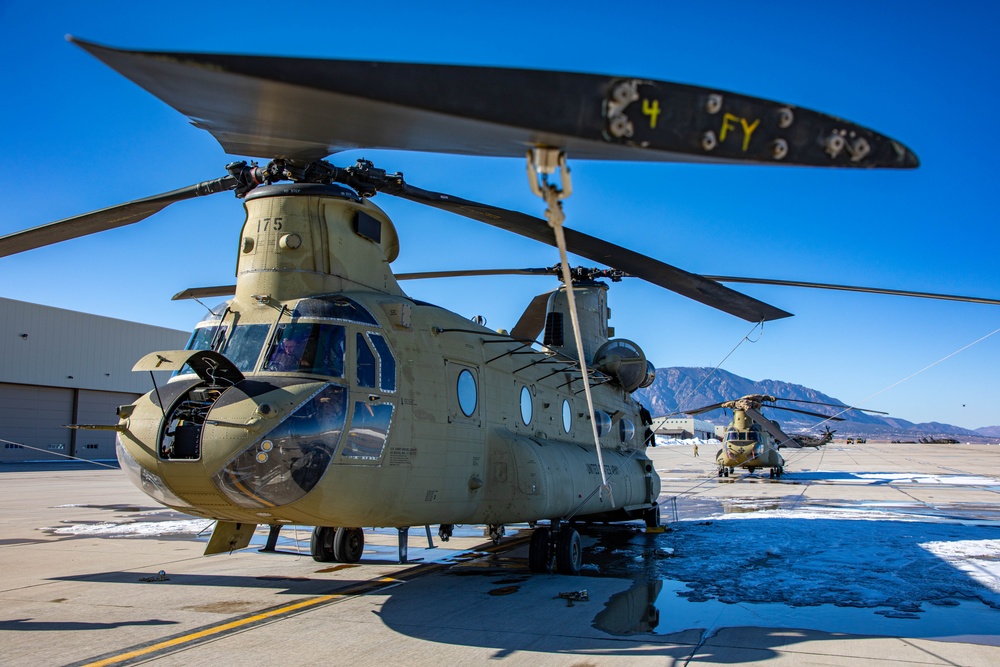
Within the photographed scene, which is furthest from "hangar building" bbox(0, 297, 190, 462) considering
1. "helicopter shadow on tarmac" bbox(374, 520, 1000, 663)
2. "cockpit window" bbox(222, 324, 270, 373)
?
"helicopter shadow on tarmac" bbox(374, 520, 1000, 663)

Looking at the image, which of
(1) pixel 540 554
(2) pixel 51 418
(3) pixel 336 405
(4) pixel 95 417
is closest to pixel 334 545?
(1) pixel 540 554

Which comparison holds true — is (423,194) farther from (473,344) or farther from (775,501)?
(775,501)

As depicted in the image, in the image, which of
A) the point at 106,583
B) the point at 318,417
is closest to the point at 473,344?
the point at 318,417

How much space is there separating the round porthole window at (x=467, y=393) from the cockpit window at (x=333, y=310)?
154 centimetres

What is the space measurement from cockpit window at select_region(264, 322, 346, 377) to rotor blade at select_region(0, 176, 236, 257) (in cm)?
189

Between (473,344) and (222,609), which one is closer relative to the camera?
(222,609)

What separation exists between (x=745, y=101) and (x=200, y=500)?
5.57 m

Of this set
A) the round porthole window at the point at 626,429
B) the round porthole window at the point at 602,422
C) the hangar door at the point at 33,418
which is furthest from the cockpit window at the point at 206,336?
the hangar door at the point at 33,418

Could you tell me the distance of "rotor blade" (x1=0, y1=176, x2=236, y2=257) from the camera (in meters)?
7.49

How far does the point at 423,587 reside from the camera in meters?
8.69

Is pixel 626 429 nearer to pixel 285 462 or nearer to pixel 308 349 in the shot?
pixel 308 349

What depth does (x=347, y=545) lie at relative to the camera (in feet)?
33.3

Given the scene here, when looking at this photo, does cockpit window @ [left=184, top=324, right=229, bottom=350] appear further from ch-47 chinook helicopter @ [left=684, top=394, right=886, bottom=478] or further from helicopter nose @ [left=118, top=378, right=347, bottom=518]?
ch-47 chinook helicopter @ [left=684, top=394, right=886, bottom=478]

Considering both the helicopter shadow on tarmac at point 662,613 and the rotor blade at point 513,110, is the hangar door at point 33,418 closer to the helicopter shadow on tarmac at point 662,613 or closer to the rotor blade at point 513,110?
the helicopter shadow on tarmac at point 662,613
